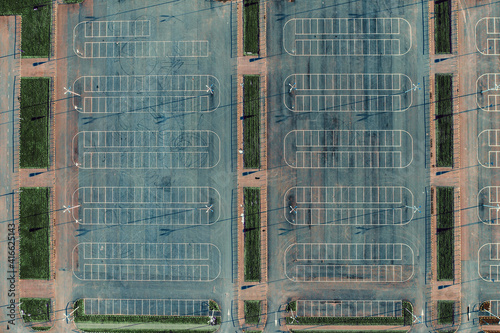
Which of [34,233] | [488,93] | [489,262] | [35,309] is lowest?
[35,309]

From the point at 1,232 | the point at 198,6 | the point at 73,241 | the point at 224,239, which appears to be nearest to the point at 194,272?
the point at 224,239

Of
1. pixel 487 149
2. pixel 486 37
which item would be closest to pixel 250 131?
pixel 487 149

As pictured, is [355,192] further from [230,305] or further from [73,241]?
[73,241]

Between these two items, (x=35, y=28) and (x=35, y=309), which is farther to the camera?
(x=35, y=28)

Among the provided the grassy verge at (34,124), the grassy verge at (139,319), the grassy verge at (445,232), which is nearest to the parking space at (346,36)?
the grassy verge at (445,232)

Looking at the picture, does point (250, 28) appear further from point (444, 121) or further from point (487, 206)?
point (487, 206)

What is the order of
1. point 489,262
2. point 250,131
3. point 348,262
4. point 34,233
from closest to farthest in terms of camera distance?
point 489,262 < point 348,262 < point 250,131 < point 34,233
